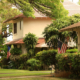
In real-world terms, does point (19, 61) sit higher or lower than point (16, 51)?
lower

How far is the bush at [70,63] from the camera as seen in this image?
619 inches

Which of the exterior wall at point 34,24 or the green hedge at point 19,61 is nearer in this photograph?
the green hedge at point 19,61

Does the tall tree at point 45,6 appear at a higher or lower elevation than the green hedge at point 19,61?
higher

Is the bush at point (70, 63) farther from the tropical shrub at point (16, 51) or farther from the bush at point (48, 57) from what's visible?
the tropical shrub at point (16, 51)

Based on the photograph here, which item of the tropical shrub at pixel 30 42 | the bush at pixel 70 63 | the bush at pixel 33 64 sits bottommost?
the bush at pixel 33 64

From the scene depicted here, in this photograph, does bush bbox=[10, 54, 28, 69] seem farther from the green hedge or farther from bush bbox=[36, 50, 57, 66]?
bush bbox=[36, 50, 57, 66]

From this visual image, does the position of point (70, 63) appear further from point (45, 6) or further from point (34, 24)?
point (34, 24)

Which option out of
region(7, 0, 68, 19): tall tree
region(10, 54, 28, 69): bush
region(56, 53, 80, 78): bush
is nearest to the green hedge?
region(10, 54, 28, 69): bush

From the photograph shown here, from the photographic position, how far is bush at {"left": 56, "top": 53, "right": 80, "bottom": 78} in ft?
51.6

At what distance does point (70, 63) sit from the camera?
16547 mm

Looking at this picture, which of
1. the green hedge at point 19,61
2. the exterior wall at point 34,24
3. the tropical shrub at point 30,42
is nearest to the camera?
the tropical shrub at point 30,42

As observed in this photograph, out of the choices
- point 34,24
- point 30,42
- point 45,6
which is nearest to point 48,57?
point 45,6

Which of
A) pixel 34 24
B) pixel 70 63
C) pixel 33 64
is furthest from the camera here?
pixel 34 24

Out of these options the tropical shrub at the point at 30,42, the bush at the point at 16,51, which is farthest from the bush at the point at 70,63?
the bush at the point at 16,51
